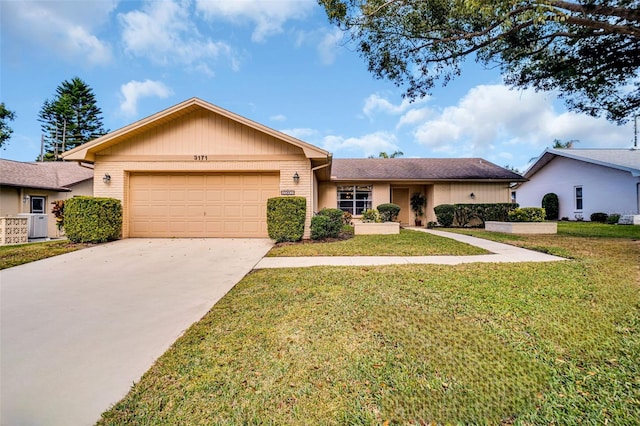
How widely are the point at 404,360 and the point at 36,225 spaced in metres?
16.3

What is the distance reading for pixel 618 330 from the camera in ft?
9.00

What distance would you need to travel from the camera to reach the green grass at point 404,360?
1762 millimetres

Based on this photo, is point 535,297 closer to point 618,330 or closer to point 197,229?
point 618,330

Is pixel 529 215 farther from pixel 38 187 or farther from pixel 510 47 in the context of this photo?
pixel 38 187

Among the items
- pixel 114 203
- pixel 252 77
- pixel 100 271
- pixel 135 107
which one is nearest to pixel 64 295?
pixel 100 271

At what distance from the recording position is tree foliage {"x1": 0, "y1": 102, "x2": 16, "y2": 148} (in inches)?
854

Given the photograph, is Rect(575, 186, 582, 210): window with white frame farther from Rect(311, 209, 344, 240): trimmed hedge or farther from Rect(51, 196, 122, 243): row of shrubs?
Rect(51, 196, 122, 243): row of shrubs

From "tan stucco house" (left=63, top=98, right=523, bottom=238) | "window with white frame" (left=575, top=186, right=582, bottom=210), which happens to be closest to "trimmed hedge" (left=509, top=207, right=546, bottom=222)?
"tan stucco house" (left=63, top=98, right=523, bottom=238)

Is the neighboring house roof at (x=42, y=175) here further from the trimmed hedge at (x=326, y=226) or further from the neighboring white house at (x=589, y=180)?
the neighboring white house at (x=589, y=180)

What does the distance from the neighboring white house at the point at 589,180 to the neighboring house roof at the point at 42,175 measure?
28.6 m

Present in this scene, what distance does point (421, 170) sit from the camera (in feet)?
55.3

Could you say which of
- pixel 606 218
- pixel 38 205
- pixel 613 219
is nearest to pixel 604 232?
pixel 613 219

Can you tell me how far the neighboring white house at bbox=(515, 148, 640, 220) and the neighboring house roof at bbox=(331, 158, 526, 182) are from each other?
5.81 meters

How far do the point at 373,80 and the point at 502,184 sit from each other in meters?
11.1
